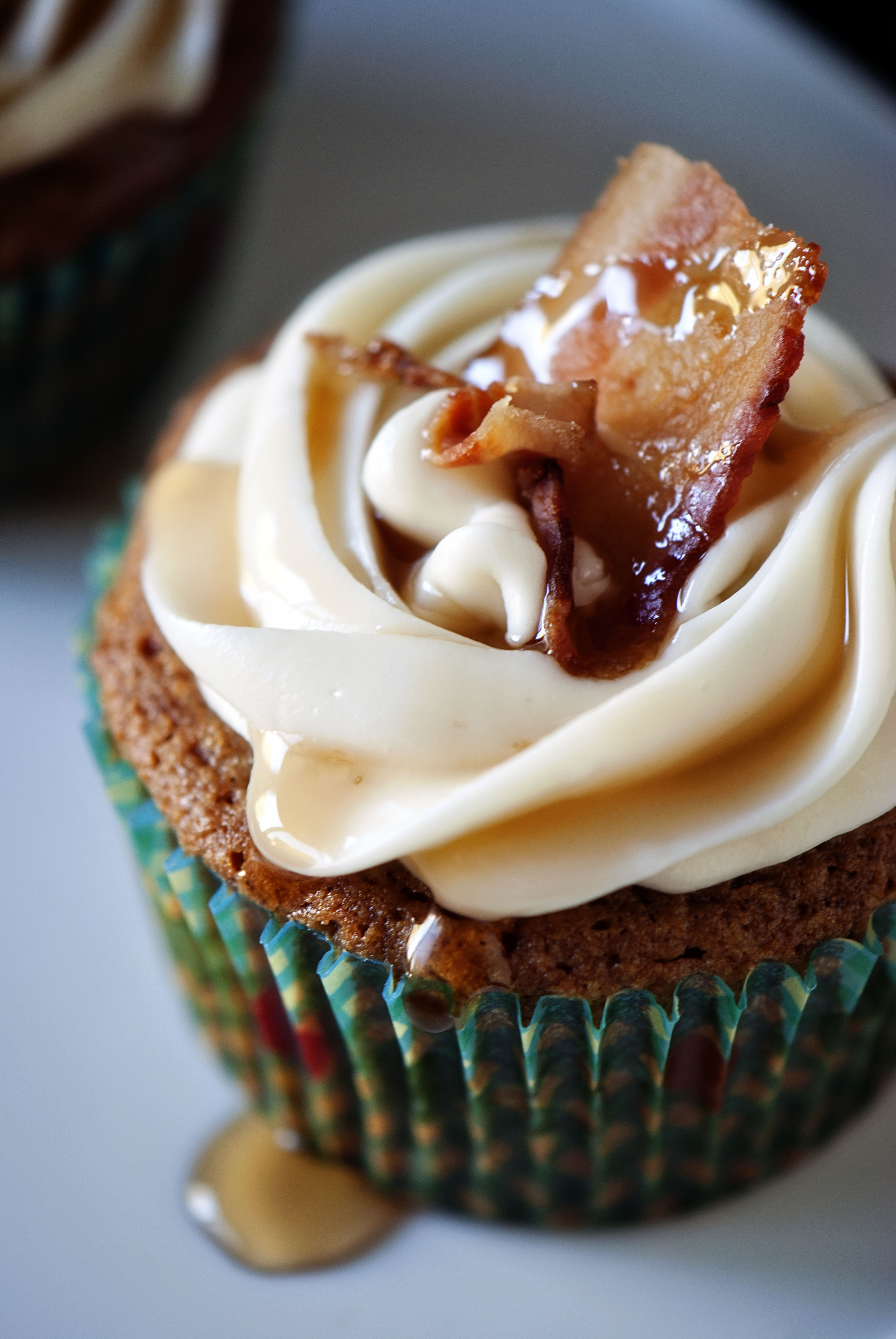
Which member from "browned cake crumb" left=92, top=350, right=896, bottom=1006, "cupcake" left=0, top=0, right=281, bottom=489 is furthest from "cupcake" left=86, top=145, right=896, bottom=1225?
"cupcake" left=0, top=0, right=281, bottom=489

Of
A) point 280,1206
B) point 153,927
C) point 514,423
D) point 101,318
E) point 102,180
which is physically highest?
point 514,423

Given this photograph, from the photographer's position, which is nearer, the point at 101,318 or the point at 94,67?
the point at 94,67

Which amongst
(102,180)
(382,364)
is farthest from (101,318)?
(382,364)

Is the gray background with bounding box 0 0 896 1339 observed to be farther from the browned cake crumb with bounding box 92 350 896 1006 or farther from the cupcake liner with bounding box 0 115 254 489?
the browned cake crumb with bounding box 92 350 896 1006

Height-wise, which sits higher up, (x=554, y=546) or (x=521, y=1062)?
(x=554, y=546)

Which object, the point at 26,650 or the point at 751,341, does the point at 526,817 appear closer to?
the point at 751,341

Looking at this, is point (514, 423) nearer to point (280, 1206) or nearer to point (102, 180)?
point (280, 1206)

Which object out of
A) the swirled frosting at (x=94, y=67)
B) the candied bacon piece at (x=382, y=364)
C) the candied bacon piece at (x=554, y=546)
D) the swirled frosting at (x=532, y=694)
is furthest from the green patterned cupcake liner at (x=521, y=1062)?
the swirled frosting at (x=94, y=67)
